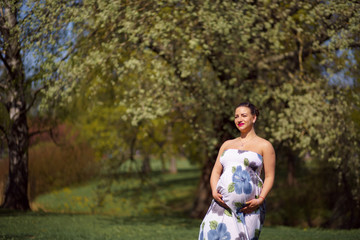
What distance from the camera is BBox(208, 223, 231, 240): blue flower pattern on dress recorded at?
4.59m

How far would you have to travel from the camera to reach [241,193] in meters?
4.62

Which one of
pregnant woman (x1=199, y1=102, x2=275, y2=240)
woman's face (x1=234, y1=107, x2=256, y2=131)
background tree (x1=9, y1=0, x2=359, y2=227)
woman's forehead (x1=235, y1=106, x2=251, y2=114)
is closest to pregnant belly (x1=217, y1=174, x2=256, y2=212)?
pregnant woman (x1=199, y1=102, x2=275, y2=240)

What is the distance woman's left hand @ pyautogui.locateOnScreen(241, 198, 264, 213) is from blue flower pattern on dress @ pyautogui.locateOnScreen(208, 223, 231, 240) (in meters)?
0.28

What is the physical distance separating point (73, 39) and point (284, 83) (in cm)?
575

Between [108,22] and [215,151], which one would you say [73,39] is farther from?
[215,151]

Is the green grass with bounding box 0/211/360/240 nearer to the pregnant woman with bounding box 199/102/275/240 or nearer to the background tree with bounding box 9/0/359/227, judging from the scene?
the background tree with bounding box 9/0/359/227

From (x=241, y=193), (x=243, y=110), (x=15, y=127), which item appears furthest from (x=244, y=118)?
(x=15, y=127)

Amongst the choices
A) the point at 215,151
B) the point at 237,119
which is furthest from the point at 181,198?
the point at 237,119

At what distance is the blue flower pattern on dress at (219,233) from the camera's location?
4.59 meters

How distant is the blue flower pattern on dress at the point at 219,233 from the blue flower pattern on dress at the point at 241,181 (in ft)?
1.36

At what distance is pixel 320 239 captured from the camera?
10094 mm

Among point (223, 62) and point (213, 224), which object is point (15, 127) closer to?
point (223, 62)

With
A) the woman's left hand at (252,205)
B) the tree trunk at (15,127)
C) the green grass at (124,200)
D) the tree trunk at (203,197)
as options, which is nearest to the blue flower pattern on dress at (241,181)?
the woman's left hand at (252,205)

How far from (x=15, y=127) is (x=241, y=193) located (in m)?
10.0
